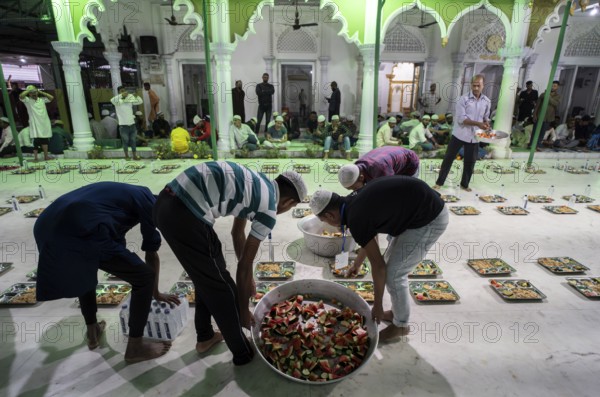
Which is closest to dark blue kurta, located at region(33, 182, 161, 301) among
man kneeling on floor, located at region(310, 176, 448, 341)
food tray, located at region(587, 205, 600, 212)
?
man kneeling on floor, located at region(310, 176, 448, 341)

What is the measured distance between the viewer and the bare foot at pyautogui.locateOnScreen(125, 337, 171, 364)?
2.17 m

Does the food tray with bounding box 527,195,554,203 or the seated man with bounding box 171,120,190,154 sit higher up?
the seated man with bounding box 171,120,190,154

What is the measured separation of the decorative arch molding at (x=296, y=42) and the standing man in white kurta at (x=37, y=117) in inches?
254

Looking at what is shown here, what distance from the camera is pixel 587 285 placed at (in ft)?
9.78

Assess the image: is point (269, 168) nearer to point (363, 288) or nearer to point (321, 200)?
point (363, 288)

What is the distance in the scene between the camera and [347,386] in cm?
203

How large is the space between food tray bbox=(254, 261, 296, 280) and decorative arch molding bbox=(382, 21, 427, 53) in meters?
9.89

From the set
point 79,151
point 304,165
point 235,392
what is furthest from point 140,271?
point 79,151

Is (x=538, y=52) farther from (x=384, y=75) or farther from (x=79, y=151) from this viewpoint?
(x=79, y=151)

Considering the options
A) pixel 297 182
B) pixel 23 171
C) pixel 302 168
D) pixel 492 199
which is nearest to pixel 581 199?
pixel 492 199

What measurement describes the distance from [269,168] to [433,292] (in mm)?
4549

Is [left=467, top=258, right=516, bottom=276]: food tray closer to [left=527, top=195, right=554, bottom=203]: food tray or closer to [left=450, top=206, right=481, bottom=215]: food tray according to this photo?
[left=450, top=206, right=481, bottom=215]: food tray

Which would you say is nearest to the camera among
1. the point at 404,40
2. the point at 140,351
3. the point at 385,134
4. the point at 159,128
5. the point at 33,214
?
the point at 140,351

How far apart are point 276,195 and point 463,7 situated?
7.91 m
